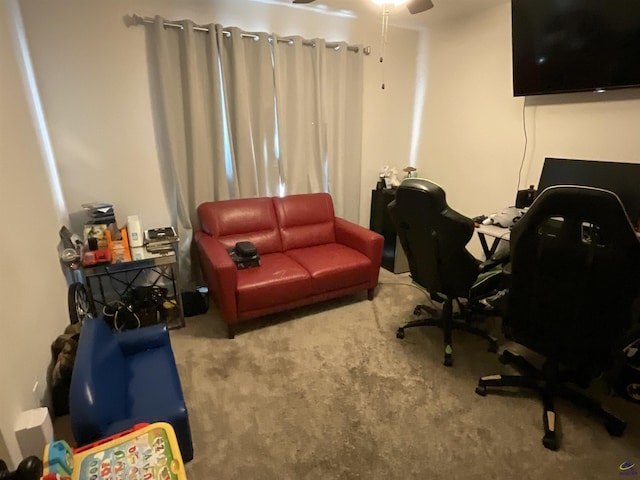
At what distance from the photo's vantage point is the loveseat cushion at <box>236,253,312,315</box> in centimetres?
253

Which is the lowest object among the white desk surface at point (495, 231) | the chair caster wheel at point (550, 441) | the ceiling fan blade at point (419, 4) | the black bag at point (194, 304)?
the chair caster wheel at point (550, 441)

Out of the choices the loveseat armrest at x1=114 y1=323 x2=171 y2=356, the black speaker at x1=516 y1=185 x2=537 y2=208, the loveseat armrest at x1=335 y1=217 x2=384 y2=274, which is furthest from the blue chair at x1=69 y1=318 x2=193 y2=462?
the black speaker at x1=516 y1=185 x2=537 y2=208

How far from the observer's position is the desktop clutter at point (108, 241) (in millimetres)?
2386

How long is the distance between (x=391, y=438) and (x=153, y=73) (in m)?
2.97

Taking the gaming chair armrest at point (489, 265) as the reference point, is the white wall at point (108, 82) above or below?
above

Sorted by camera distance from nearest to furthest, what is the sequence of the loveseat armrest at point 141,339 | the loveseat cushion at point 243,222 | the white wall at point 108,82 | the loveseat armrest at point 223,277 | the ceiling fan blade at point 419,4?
the loveseat armrest at point 141,339
the ceiling fan blade at point 419,4
the loveseat armrest at point 223,277
the white wall at point 108,82
the loveseat cushion at point 243,222

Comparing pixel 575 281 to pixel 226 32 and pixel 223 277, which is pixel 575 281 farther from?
pixel 226 32

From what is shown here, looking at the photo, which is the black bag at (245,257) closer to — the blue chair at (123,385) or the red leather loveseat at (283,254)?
the red leather loveseat at (283,254)

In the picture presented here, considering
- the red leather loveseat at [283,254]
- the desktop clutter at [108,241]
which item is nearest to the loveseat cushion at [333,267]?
the red leather loveseat at [283,254]

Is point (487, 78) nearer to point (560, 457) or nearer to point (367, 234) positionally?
point (367, 234)

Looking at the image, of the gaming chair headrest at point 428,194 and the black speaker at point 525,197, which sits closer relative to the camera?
the gaming chair headrest at point 428,194

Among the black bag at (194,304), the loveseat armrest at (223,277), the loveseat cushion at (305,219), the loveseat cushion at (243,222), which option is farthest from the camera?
the loveseat cushion at (305,219)

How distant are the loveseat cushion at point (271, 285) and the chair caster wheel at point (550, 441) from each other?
5.41 ft

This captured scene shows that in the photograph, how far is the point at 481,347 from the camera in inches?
97.5
